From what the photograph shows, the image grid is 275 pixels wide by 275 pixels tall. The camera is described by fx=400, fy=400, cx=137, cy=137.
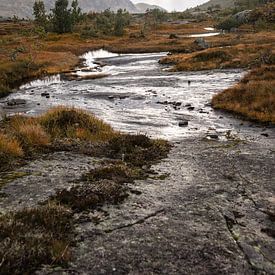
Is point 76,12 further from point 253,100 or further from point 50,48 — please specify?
point 253,100

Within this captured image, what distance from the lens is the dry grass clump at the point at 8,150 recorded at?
1515 cm

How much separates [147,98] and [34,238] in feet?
97.3

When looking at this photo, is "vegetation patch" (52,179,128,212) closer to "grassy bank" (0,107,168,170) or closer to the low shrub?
"grassy bank" (0,107,168,170)

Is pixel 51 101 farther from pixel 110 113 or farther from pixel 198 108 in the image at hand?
pixel 198 108

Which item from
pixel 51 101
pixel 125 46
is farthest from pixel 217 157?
pixel 125 46

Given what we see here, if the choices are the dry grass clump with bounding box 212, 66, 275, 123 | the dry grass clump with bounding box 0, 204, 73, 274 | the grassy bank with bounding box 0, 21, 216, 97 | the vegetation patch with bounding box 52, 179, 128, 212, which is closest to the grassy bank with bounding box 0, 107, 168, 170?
the vegetation patch with bounding box 52, 179, 128, 212

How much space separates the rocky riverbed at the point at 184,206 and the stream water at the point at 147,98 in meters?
0.36

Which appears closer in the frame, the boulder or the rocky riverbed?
the rocky riverbed

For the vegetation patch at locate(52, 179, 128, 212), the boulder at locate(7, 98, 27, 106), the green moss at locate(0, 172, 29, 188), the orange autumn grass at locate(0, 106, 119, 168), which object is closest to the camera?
the vegetation patch at locate(52, 179, 128, 212)

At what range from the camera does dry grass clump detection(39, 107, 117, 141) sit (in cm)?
2039

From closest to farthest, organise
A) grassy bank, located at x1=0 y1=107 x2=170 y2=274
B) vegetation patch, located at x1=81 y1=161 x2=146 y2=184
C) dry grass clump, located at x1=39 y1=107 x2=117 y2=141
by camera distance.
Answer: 1. grassy bank, located at x1=0 y1=107 x2=170 y2=274
2. vegetation patch, located at x1=81 y1=161 x2=146 y2=184
3. dry grass clump, located at x1=39 y1=107 x2=117 y2=141

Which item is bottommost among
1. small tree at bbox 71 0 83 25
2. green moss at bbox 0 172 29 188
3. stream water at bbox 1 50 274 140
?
stream water at bbox 1 50 274 140

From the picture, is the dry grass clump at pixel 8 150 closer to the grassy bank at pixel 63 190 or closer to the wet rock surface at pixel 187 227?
the grassy bank at pixel 63 190

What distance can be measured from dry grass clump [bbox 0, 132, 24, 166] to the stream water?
32.3ft
